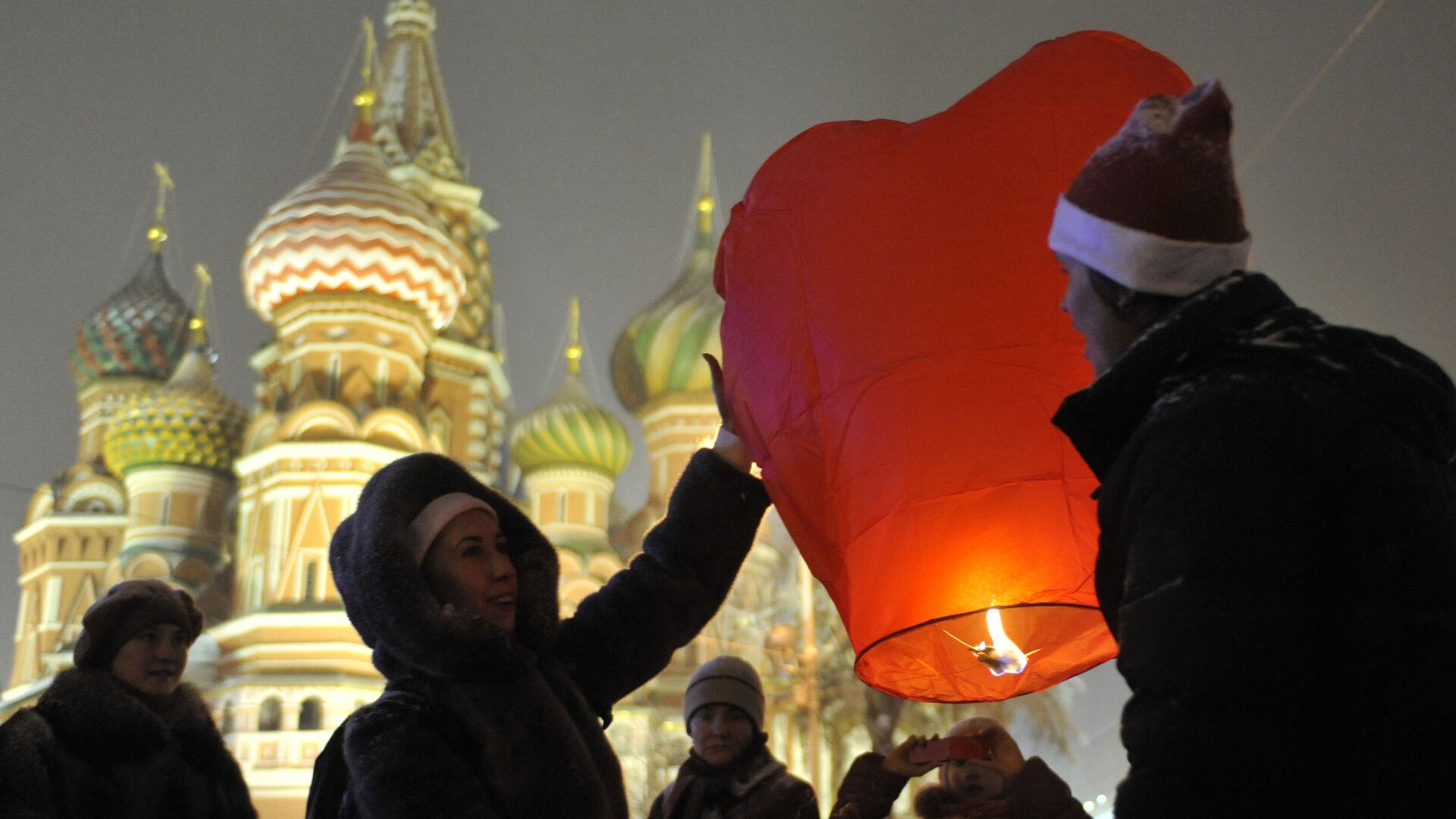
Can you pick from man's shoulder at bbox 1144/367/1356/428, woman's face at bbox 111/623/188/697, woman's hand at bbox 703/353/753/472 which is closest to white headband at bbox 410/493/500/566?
woman's hand at bbox 703/353/753/472

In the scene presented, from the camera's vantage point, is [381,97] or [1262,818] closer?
[1262,818]

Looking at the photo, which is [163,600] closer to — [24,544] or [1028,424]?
[1028,424]

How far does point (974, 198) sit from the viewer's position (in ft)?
10.4

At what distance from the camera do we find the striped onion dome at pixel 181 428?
26484mm

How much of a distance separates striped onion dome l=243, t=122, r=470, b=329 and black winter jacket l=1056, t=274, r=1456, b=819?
2260 cm

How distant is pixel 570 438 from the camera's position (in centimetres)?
A: 2805

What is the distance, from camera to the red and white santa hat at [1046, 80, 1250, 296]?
5.67 ft

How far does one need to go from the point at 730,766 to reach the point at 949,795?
1.80 feet

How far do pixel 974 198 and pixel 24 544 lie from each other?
2916 centimetres

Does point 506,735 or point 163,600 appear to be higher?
point 163,600

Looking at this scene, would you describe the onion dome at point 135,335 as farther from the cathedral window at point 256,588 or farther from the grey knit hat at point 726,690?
the grey knit hat at point 726,690

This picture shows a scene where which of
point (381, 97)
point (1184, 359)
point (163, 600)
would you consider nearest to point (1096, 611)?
point (1184, 359)

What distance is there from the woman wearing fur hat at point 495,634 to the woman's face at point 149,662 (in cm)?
147

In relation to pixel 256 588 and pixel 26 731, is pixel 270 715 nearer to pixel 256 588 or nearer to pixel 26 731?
pixel 256 588
